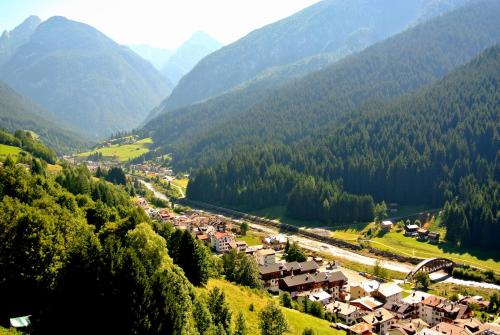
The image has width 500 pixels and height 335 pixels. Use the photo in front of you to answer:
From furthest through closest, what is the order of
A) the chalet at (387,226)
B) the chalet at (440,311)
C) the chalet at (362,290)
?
1. the chalet at (387,226)
2. the chalet at (362,290)
3. the chalet at (440,311)

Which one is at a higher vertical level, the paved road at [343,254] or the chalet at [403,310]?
the chalet at [403,310]

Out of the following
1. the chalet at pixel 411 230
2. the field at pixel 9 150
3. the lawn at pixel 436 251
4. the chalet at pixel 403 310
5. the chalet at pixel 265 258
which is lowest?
the lawn at pixel 436 251

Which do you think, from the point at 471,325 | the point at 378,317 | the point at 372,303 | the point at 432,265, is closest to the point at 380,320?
the point at 378,317

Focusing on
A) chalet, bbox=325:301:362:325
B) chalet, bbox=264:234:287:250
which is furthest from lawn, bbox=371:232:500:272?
chalet, bbox=325:301:362:325

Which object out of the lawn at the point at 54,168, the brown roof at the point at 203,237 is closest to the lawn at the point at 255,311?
the brown roof at the point at 203,237

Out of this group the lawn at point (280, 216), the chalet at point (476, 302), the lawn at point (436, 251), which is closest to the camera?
the chalet at point (476, 302)

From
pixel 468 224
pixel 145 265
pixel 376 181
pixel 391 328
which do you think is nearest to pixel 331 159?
pixel 376 181

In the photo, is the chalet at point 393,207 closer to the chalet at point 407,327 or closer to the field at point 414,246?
the field at point 414,246
